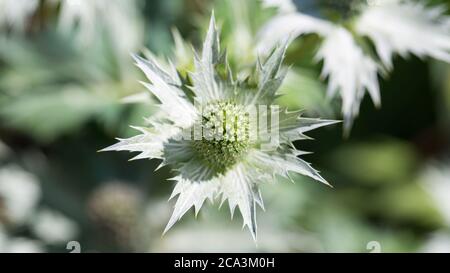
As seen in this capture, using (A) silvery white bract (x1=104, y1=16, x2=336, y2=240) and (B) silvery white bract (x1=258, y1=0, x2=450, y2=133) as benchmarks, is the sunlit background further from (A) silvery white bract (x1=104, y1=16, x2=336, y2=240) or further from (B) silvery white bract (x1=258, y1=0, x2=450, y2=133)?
(A) silvery white bract (x1=104, y1=16, x2=336, y2=240)

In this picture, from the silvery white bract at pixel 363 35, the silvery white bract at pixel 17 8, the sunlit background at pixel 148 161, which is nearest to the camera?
the silvery white bract at pixel 363 35

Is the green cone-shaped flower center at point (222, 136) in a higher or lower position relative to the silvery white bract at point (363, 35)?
lower

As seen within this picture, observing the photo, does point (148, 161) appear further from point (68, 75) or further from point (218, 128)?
point (218, 128)

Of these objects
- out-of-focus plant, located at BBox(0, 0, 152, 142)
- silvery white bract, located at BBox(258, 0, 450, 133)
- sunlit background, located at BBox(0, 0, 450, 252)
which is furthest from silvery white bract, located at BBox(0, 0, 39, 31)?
silvery white bract, located at BBox(258, 0, 450, 133)

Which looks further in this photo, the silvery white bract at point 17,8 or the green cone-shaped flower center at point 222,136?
the silvery white bract at point 17,8

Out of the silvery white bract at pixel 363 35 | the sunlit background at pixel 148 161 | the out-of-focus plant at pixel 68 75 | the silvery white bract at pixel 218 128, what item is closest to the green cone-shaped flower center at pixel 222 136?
the silvery white bract at pixel 218 128

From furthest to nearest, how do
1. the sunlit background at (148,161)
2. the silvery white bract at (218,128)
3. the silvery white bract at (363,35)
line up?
the sunlit background at (148,161) → the silvery white bract at (363,35) → the silvery white bract at (218,128)

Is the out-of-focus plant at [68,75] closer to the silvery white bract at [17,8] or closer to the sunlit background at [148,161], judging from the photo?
the sunlit background at [148,161]
